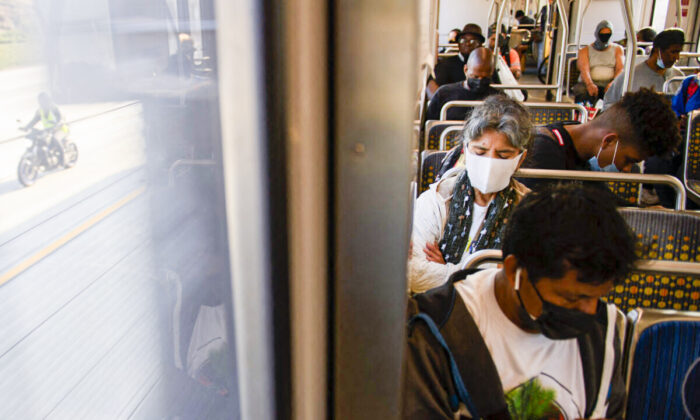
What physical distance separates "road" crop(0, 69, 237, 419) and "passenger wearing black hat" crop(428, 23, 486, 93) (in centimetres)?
399

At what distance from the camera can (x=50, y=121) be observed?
41 centimetres

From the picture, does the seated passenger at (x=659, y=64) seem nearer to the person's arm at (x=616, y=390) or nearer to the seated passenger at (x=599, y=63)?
the seated passenger at (x=599, y=63)

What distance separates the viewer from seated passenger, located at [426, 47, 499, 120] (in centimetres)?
338

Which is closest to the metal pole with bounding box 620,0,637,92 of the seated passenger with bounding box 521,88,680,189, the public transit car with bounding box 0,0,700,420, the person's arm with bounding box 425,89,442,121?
the seated passenger with bounding box 521,88,680,189

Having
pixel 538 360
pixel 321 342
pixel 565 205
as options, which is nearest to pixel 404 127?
pixel 321 342

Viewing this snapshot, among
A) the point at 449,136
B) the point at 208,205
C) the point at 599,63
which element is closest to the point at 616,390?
the point at 208,205

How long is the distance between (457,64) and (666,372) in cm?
379

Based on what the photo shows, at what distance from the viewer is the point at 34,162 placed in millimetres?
401

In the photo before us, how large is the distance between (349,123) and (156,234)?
20 centimetres

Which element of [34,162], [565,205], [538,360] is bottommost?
[538,360]

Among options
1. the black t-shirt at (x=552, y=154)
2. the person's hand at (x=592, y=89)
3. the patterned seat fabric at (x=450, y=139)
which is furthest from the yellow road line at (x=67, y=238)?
the person's hand at (x=592, y=89)

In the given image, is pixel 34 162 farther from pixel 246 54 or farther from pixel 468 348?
pixel 468 348

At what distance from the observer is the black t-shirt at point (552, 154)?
1988mm

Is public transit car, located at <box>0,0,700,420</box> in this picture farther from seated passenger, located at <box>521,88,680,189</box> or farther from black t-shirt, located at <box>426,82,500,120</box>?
black t-shirt, located at <box>426,82,500,120</box>
